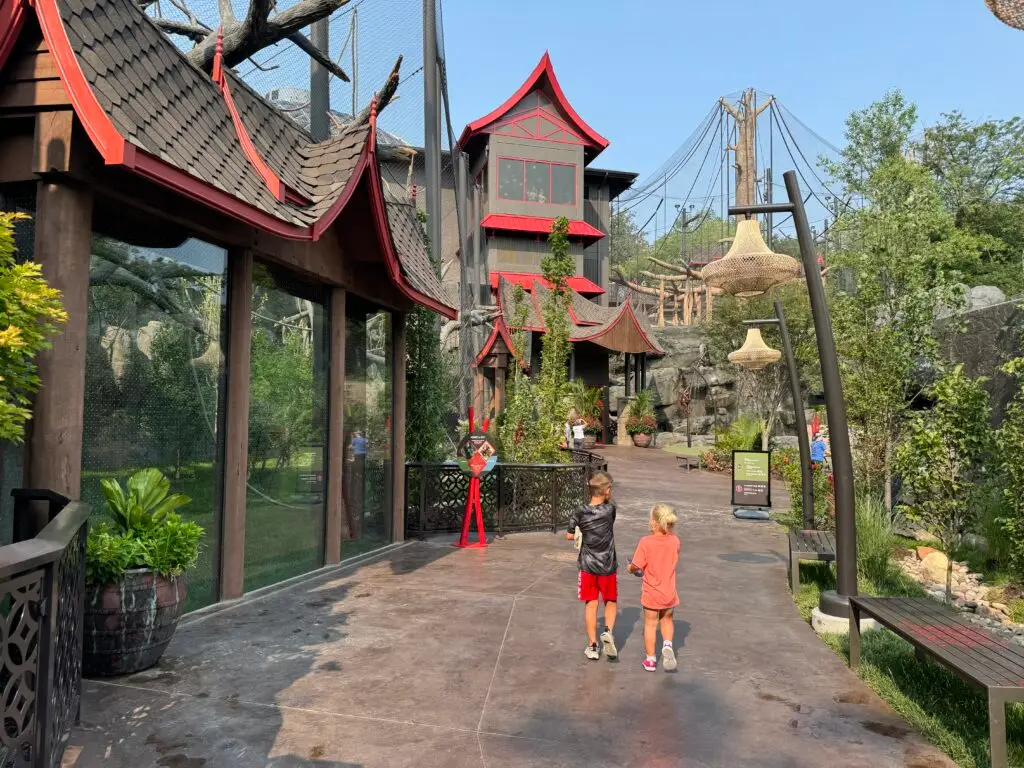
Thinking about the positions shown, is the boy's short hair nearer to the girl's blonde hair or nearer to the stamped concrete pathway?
the girl's blonde hair

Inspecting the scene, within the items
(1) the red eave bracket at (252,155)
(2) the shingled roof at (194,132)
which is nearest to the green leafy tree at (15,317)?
(2) the shingled roof at (194,132)

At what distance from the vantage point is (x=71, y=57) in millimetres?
4727

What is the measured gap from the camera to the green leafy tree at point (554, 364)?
14.9 meters

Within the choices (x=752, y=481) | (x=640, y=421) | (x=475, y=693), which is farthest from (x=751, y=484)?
(x=640, y=421)

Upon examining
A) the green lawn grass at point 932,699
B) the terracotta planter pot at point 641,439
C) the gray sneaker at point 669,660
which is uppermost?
the terracotta planter pot at point 641,439

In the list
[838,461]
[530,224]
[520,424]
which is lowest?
[838,461]

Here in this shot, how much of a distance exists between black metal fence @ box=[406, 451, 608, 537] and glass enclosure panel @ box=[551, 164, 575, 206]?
71.5 feet

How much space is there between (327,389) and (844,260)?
515 inches

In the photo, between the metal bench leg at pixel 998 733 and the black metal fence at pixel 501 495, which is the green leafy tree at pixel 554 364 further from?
the metal bench leg at pixel 998 733

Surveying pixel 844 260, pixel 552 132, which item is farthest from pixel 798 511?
pixel 552 132

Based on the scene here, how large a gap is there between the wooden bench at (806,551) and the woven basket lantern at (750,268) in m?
3.28

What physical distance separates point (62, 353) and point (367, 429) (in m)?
5.30

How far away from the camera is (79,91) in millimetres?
4645

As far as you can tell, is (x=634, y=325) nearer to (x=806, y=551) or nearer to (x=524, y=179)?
(x=524, y=179)
